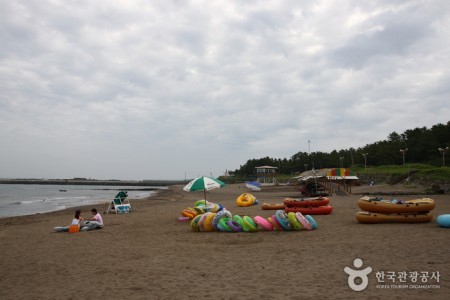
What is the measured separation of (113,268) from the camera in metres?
7.56

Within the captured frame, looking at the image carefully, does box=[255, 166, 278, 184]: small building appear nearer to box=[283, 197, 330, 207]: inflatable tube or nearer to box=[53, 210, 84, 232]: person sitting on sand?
box=[283, 197, 330, 207]: inflatable tube

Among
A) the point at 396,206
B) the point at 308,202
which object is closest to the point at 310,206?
the point at 308,202

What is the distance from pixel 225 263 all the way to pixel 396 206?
25.9ft

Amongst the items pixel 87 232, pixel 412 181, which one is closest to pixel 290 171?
pixel 412 181

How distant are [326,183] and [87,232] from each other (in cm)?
3112

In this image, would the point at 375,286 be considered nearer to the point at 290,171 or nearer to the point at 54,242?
the point at 54,242

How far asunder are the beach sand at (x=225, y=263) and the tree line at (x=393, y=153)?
142ft

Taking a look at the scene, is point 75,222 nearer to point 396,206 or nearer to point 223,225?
point 223,225

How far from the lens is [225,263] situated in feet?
25.1

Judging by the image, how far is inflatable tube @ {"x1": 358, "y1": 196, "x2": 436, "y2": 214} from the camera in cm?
1241

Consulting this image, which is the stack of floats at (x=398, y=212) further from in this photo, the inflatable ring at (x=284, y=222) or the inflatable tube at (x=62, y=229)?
the inflatable tube at (x=62, y=229)

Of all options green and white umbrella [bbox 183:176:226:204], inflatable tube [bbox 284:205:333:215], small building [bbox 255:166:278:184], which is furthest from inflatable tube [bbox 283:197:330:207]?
small building [bbox 255:166:278:184]

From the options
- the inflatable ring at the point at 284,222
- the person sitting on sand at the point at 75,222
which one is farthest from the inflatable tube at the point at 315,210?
the person sitting on sand at the point at 75,222

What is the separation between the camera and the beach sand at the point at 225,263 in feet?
18.8
